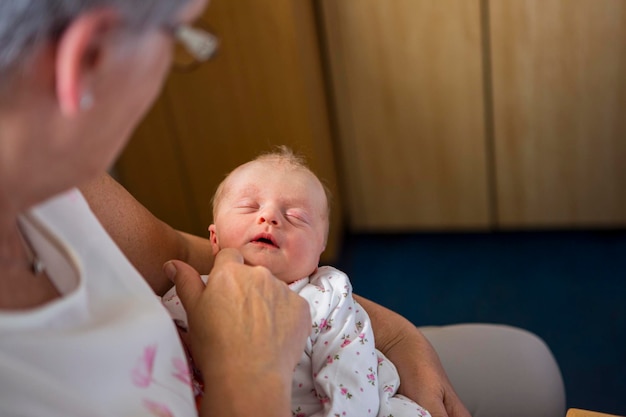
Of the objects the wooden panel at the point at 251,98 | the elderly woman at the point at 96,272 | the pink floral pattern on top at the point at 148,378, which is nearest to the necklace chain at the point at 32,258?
the elderly woman at the point at 96,272

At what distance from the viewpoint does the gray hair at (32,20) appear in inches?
25.2

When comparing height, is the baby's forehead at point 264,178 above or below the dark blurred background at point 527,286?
above

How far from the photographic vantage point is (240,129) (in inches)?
109

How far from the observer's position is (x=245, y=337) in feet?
3.20

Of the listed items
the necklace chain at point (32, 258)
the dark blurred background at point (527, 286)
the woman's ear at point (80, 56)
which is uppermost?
the woman's ear at point (80, 56)

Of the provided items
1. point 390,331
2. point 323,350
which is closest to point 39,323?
point 323,350

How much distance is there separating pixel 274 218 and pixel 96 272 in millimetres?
431

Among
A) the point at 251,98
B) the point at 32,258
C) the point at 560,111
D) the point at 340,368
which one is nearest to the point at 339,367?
the point at 340,368

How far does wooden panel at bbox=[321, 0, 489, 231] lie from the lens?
2.63 meters

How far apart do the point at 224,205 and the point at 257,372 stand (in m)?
0.47

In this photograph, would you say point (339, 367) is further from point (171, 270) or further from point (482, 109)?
point (482, 109)

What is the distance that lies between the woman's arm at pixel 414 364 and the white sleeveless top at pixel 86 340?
48cm

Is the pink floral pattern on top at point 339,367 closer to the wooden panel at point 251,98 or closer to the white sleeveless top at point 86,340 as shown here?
the white sleeveless top at point 86,340

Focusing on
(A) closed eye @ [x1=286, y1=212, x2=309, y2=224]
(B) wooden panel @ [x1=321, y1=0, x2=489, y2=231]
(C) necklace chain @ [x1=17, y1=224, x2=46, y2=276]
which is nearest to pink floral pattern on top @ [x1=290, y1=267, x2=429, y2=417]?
(A) closed eye @ [x1=286, y1=212, x2=309, y2=224]
